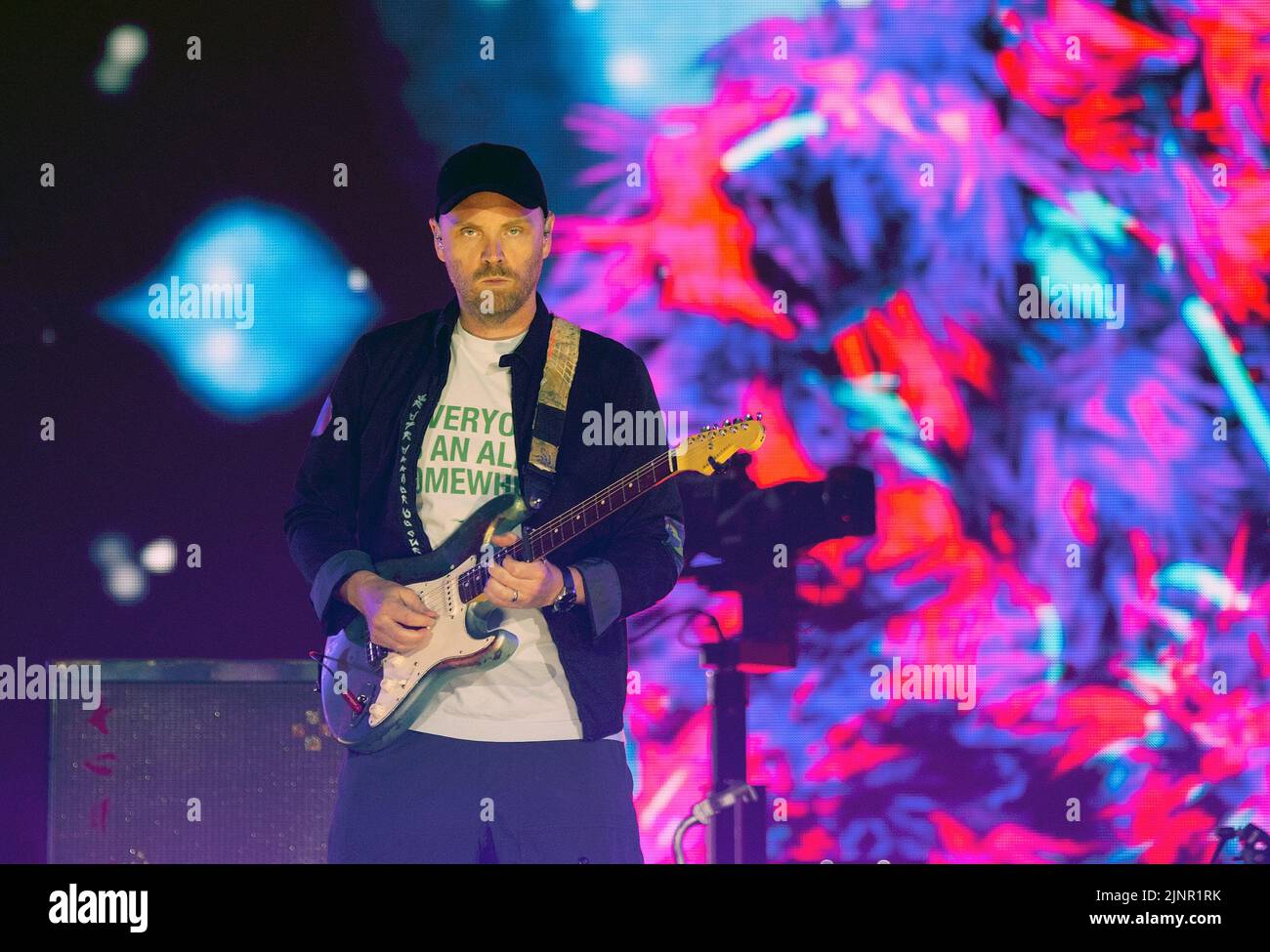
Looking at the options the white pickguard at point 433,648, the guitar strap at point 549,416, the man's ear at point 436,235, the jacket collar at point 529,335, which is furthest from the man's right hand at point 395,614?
the man's ear at point 436,235

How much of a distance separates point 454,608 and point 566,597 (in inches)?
9.0

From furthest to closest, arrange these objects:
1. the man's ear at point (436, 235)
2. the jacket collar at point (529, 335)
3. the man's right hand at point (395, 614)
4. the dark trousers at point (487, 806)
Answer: the man's ear at point (436, 235) < the jacket collar at point (529, 335) < the man's right hand at point (395, 614) < the dark trousers at point (487, 806)

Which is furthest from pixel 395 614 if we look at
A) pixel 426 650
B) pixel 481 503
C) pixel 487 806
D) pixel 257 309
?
pixel 257 309

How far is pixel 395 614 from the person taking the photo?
319cm

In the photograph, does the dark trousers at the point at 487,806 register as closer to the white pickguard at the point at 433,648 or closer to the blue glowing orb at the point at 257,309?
the white pickguard at the point at 433,648

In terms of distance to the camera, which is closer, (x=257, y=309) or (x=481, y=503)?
(x=481, y=503)

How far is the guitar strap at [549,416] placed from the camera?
3234mm

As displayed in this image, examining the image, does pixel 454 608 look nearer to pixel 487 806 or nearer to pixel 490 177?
pixel 487 806

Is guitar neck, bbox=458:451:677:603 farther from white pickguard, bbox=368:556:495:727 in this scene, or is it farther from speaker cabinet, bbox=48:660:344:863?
speaker cabinet, bbox=48:660:344:863

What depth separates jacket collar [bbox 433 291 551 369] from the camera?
330 centimetres

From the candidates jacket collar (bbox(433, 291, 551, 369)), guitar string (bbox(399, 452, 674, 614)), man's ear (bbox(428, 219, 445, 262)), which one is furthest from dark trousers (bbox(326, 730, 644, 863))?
man's ear (bbox(428, 219, 445, 262))

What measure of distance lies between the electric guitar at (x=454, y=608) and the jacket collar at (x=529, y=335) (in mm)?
284

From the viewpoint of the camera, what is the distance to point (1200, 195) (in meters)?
3.56

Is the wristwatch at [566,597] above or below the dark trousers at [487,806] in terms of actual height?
above
